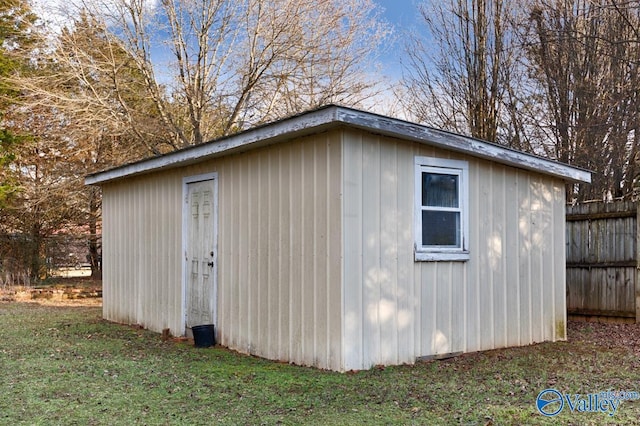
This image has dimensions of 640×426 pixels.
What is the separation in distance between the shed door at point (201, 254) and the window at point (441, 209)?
105 inches

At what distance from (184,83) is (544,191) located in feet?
31.3

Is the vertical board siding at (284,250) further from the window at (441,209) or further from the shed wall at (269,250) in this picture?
the window at (441,209)

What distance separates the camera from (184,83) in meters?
14.1

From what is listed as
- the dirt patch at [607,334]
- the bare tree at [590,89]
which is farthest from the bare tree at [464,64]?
the dirt patch at [607,334]

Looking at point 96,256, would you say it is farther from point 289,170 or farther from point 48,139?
point 289,170

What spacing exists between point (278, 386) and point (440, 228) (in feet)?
8.12

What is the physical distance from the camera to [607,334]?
774 centimetres

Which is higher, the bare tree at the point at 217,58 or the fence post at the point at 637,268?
the bare tree at the point at 217,58

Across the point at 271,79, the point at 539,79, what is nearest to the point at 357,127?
the point at 539,79

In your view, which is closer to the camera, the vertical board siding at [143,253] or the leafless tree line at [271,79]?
the vertical board siding at [143,253]

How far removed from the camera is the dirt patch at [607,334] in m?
7.00

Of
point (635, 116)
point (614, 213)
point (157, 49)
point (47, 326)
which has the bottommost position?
point (47, 326)

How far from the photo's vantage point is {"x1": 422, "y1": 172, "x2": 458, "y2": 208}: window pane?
624 cm

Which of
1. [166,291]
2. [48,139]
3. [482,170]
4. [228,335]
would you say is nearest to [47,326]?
[166,291]
